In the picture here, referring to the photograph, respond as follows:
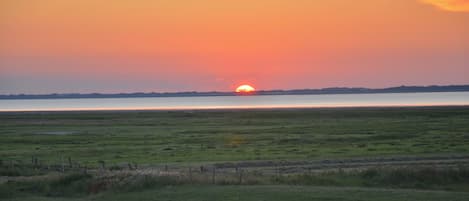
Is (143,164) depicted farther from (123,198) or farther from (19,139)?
(19,139)

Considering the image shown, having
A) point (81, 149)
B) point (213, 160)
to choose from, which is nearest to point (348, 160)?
point (213, 160)

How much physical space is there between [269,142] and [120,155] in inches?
706

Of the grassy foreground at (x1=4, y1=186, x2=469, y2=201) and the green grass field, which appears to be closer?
the grassy foreground at (x1=4, y1=186, x2=469, y2=201)

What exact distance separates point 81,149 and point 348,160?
2813cm

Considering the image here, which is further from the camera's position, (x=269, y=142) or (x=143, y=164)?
(x=269, y=142)

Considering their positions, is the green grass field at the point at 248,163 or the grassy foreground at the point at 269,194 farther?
the green grass field at the point at 248,163

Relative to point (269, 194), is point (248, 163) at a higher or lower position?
lower

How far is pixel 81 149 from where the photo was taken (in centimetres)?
6159

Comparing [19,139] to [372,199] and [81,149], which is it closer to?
[81,149]

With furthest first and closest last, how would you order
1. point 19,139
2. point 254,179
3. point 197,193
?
→ point 19,139 → point 254,179 → point 197,193

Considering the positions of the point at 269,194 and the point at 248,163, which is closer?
the point at 269,194

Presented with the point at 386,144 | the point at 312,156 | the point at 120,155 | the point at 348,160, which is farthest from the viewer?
the point at 386,144

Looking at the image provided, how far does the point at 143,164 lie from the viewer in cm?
4700

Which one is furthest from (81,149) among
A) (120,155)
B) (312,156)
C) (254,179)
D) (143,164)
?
(254,179)
